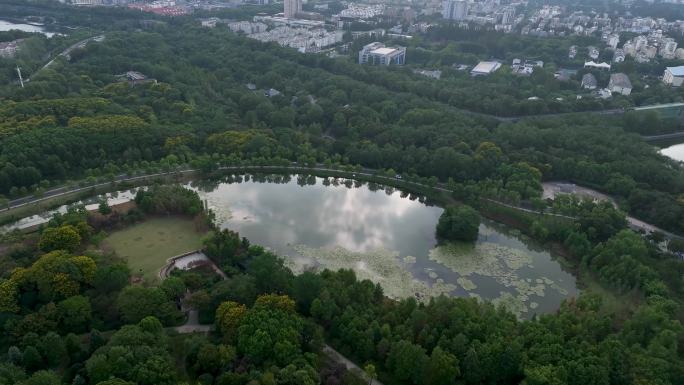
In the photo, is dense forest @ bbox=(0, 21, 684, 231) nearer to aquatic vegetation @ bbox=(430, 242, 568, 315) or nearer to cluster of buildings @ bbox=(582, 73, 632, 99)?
aquatic vegetation @ bbox=(430, 242, 568, 315)

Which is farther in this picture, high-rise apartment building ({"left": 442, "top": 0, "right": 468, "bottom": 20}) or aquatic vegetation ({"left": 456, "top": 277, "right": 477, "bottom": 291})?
high-rise apartment building ({"left": 442, "top": 0, "right": 468, "bottom": 20})

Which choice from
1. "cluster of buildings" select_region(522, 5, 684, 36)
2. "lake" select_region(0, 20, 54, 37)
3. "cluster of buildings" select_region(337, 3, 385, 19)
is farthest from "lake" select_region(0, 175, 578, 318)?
"cluster of buildings" select_region(337, 3, 385, 19)

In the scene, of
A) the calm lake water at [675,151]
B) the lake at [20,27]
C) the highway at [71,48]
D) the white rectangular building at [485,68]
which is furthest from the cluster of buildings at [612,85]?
the lake at [20,27]

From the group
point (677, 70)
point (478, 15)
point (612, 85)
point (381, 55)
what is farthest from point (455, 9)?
point (612, 85)

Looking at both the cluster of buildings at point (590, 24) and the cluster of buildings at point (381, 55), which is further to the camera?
the cluster of buildings at point (590, 24)

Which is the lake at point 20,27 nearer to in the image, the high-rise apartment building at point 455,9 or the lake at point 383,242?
the lake at point 383,242

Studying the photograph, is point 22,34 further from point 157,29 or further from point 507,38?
point 507,38
